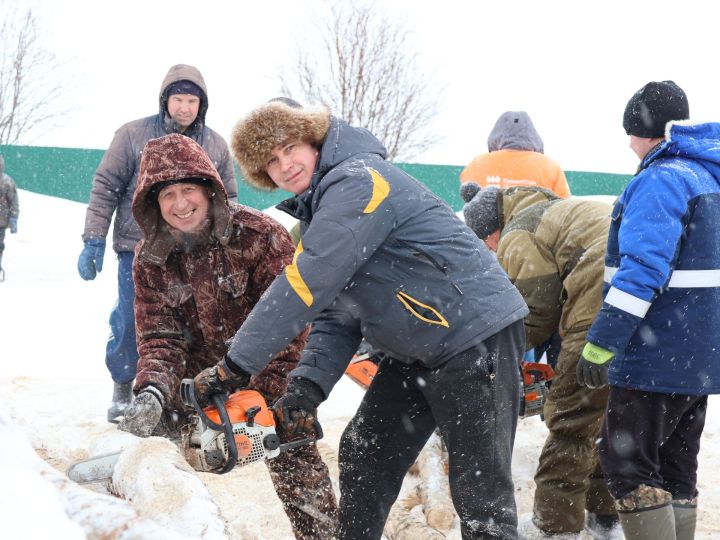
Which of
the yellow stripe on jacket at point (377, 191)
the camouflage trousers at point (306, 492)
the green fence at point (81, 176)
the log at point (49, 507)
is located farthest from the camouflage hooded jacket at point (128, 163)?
the green fence at point (81, 176)

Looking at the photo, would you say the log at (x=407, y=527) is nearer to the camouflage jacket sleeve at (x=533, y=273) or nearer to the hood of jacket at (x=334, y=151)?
the camouflage jacket sleeve at (x=533, y=273)

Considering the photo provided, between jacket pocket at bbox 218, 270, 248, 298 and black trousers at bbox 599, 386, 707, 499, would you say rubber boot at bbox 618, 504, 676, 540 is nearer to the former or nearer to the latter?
black trousers at bbox 599, 386, 707, 499

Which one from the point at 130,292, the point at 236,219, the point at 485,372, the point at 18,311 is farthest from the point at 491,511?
the point at 18,311

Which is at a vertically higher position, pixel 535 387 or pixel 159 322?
pixel 159 322

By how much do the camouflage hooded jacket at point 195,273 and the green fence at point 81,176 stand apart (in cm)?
1106

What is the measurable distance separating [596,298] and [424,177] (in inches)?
494

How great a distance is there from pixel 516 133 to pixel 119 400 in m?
3.14

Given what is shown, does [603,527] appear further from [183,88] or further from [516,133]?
[183,88]

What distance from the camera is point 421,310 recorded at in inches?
91.3

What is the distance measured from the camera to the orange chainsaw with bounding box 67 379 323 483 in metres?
2.37

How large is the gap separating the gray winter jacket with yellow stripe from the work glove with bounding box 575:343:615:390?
328mm

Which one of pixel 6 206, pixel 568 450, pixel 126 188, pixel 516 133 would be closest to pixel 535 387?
pixel 568 450

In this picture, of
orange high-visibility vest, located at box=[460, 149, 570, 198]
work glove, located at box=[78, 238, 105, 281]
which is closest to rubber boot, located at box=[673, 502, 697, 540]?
orange high-visibility vest, located at box=[460, 149, 570, 198]

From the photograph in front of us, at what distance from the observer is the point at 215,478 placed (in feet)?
12.5
